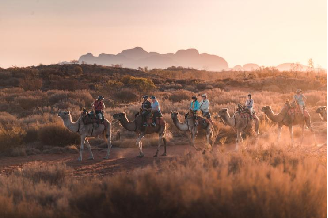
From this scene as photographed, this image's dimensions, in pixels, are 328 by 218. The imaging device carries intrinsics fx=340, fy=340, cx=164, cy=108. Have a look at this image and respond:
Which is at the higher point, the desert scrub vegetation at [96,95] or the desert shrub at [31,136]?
the desert scrub vegetation at [96,95]

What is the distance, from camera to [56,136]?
17.8 metres

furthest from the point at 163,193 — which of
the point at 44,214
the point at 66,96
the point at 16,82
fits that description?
the point at 16,82

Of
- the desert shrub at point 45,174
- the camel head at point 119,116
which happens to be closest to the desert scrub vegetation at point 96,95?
the camel head at point 119,116

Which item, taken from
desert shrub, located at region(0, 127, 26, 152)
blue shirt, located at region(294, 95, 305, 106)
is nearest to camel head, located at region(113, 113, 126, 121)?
desert shrub, located at region(0, 127, 26, 152)

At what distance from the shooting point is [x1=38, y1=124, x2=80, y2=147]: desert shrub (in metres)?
17.7

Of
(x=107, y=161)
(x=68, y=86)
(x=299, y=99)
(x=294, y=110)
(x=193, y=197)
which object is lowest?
(x=107, y=161)

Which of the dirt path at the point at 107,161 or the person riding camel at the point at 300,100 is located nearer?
the dirt path at the point at 107,161

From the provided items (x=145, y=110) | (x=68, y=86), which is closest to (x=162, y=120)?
(x=145, y=110)

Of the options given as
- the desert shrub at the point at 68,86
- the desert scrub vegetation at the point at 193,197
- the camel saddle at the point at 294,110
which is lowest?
the desert scrub vegetation at the point at 193,197

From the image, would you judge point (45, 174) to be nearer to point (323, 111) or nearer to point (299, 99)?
point (323, 111)

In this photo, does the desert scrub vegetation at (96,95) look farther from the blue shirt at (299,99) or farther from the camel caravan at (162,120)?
the blue shirt at (299,99)

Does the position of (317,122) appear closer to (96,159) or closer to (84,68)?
(96,159)

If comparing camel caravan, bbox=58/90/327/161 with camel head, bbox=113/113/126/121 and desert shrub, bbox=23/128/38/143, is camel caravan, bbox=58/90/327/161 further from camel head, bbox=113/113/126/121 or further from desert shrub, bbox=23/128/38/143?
desert shrub, bbox=23/128/38/143

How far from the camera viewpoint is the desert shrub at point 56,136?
17688 mm
